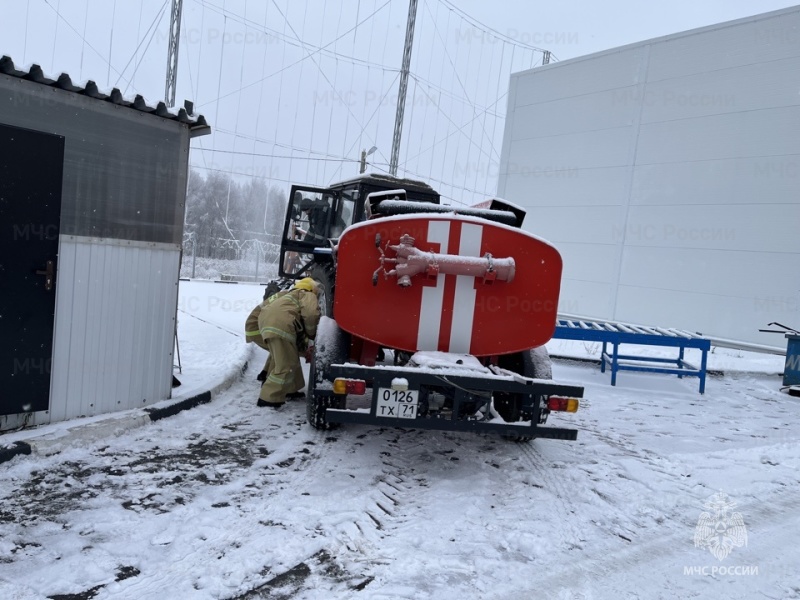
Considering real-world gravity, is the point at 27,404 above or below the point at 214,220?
below

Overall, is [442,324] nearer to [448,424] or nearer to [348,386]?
[448,424]

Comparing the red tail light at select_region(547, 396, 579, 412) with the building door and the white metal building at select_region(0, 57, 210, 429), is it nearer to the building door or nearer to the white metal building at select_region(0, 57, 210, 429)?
the white metal building at select_region(0, 57, 210, 429)

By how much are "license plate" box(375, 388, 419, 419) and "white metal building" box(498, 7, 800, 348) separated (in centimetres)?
1152

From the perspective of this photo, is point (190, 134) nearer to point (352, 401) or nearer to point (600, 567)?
point (352, 401)

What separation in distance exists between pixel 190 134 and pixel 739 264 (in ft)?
40.7

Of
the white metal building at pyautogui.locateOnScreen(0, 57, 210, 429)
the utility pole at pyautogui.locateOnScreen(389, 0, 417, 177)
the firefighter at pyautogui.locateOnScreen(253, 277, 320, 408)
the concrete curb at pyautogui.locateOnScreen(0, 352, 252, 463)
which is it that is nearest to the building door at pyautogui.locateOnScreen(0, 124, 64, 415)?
the white metal building at pyautogui.locateOnScreen(0, 57, 210, 429)

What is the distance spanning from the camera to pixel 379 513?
3.44 m

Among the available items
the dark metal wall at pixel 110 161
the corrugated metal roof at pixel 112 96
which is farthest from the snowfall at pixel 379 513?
the corrugated metal roof at pixel 112 96

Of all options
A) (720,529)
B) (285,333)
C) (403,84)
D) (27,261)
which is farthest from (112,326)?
(403,84)

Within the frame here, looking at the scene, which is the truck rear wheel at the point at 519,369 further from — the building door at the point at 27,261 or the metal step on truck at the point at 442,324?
the building door at the point at 27,261

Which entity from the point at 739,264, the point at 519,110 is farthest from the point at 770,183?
the point at 519,110

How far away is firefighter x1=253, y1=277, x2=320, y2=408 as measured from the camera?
18.1 ft

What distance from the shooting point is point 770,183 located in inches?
484

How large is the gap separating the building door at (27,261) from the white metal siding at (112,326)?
109 millimetres
